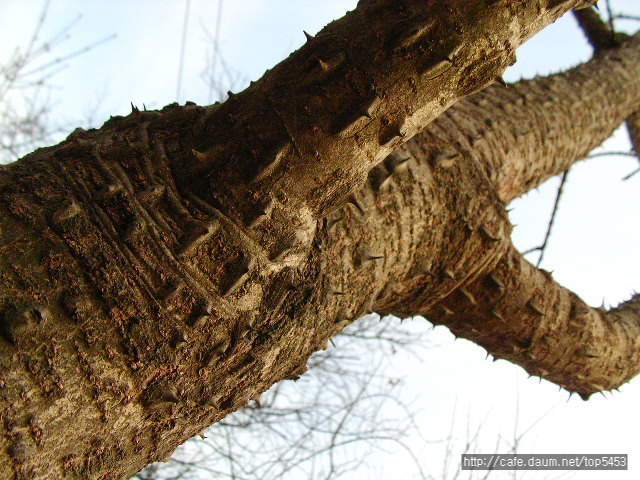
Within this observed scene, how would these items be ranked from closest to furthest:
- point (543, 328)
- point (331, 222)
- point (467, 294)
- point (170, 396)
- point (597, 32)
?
point (170, 396) → point (331, 222) → point (467, 294) → point (543, 328) → point (597, 32)

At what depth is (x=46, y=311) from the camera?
0.88 metres

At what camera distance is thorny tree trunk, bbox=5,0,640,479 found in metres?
0.90

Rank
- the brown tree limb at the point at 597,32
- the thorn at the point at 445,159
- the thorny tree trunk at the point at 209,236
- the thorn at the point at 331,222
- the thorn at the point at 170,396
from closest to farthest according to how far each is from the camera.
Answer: the thorny tree trunk at the point at 209,236
the thorn at the point at 170,396
the thorn at the point at 331,222
the thorn at the point at 445,159
the brown tree limb at the point at 597,32

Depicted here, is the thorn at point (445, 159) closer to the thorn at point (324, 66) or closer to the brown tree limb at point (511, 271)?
the brown tree limb at point (511, 271)

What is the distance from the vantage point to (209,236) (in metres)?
1.06

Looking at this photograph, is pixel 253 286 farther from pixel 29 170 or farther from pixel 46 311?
pixel 29 170

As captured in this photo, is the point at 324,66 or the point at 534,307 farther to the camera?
the point at 534,307

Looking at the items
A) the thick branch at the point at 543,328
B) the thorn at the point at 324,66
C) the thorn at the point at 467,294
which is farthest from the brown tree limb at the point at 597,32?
the thorn at the point at 324,66

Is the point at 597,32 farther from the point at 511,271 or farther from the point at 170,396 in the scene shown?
the point at 170,396

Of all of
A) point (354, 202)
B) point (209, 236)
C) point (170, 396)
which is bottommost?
point (170, 396)

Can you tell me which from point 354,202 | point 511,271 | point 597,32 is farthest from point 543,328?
point 597,32

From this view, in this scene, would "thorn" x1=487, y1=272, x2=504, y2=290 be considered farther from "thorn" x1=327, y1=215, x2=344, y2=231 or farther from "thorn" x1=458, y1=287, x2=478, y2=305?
"thorn" x1=327, y1=215, x2=344, y2=231

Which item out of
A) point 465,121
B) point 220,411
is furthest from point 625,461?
point 220,411

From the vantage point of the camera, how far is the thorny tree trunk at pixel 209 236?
901 mm
